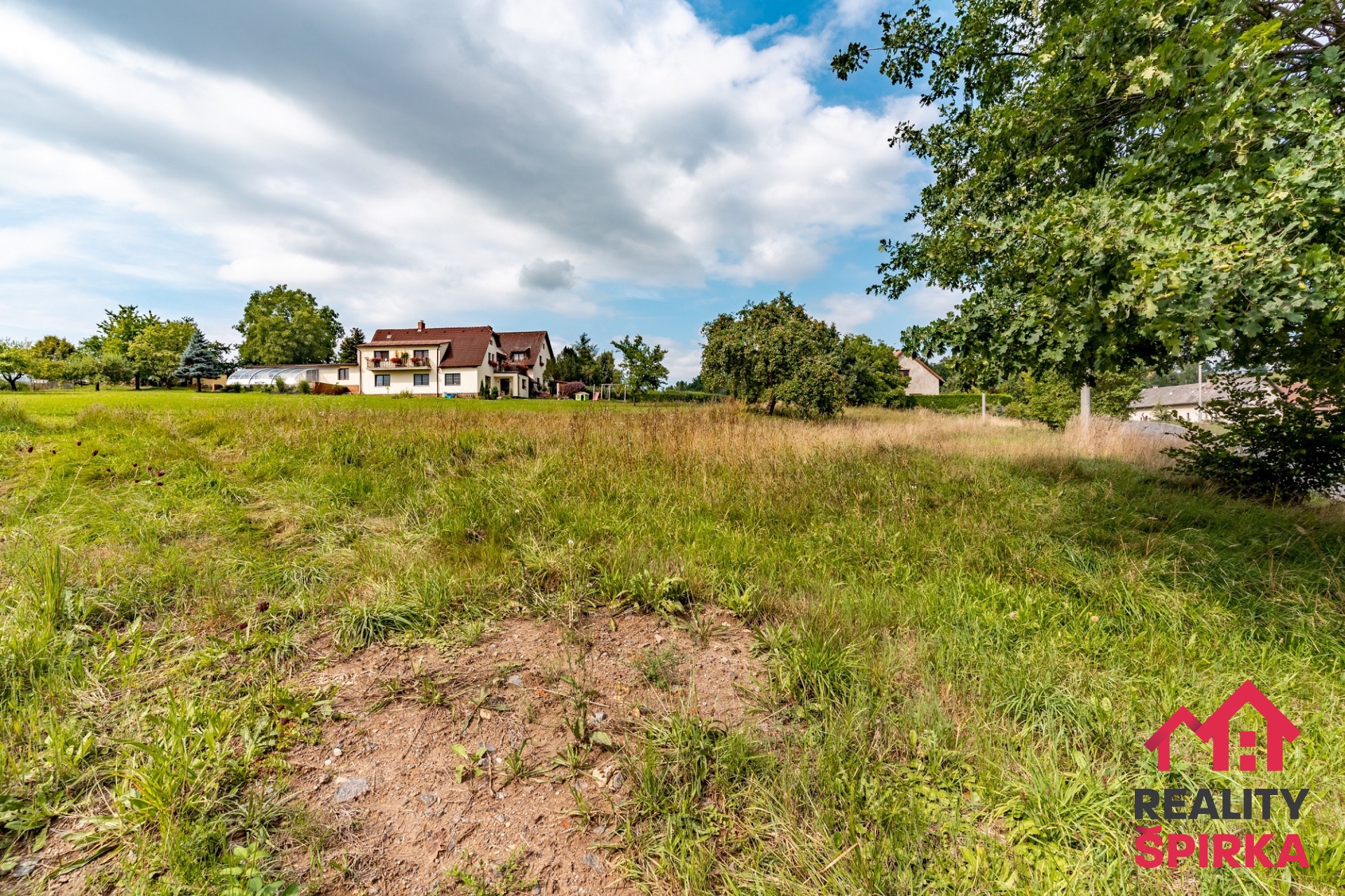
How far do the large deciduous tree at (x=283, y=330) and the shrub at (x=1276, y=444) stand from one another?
72.3 meters

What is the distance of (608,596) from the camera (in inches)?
131

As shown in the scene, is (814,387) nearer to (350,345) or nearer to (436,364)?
(436,364)

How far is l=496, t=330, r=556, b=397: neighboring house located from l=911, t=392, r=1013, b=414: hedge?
131 ft

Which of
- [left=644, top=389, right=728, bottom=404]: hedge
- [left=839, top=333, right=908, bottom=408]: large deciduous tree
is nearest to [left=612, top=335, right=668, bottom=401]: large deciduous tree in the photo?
[left=644, top=389, right=728, bottom=404]: hedge

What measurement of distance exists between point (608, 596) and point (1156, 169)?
17.9 feet

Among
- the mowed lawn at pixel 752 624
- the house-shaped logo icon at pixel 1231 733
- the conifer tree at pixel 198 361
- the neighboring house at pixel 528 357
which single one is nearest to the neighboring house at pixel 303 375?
the conifer tree at pixel 198 361

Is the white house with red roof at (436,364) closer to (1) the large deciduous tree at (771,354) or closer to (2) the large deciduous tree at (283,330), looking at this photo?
(2) the large deciduous tree at (283,330)

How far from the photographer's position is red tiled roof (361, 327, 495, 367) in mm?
44812

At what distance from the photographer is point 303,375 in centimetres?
4828

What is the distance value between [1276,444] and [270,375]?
64910 mm

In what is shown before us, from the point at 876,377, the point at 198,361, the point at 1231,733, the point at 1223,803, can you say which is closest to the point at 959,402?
the point at 876,377

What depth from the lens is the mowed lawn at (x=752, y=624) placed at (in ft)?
5.38

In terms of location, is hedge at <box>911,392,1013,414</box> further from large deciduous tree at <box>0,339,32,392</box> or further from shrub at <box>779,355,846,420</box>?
large deciduous tree at <box>0,339,32,392</box>

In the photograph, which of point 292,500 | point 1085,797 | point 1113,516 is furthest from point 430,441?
point 1113,516
